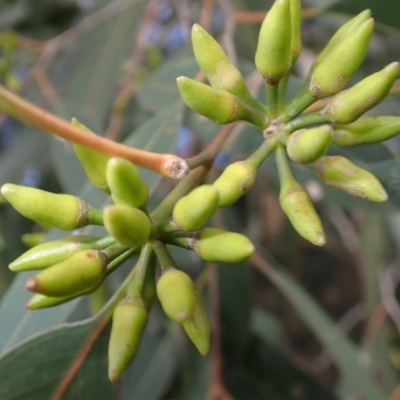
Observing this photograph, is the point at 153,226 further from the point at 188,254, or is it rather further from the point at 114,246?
the point at 188,254

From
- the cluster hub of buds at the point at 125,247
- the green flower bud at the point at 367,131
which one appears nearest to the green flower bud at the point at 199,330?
the cluster hub of buds at the point at 125,247

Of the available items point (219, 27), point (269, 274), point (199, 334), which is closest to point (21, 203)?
point (199, 334)

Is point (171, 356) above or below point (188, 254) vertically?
below

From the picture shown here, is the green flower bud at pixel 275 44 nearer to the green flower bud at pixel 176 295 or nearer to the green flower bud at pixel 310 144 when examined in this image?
the green flower bud at pixel 310 144

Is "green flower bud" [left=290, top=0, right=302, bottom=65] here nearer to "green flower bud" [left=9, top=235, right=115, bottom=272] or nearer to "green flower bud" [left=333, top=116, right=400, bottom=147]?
"green flower bud" [left=333, top=116, right=400, bottom=147]

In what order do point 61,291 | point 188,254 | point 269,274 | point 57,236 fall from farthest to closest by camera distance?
point 269,274 → point 188,254 → point 57,236 → point 61,291

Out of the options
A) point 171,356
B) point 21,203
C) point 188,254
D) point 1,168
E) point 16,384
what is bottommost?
point 171,356

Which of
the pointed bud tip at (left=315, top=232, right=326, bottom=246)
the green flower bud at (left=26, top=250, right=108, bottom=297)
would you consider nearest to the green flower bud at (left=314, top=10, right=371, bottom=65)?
the pointed bud tip at (left=315, top=232, right=326, bottom=246)
